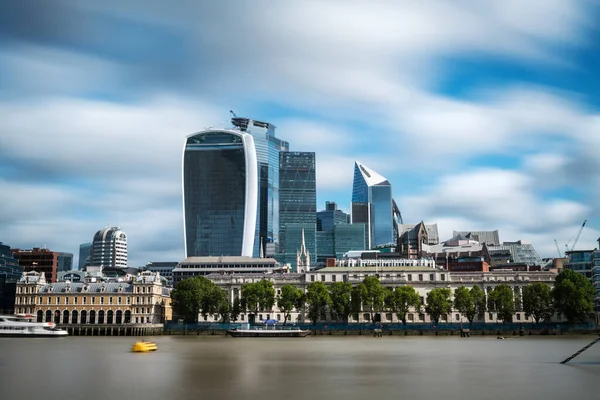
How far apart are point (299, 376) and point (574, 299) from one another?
13838 centimetres

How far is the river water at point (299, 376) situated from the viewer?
55781 mm

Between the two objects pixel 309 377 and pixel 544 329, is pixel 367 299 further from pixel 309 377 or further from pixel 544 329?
pixel 309 377

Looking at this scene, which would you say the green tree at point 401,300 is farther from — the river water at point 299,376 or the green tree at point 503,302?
the river water at point 299,376

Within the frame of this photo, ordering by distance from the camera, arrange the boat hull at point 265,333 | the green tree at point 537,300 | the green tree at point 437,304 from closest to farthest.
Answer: the boat hull at point 265,333
the green tree at point 537,300
the green tree at point 437,304

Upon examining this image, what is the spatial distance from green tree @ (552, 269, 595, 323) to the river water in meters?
92.4

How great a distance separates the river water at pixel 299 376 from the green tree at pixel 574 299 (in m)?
92.4

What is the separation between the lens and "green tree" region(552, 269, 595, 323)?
185875 millimetres

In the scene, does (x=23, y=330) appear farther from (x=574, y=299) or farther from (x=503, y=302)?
(x=574, y=299)

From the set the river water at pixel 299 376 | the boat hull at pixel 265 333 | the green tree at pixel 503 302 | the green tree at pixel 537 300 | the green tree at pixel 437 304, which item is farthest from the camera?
the green tree at pixel 437 304

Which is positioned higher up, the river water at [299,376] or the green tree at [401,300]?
the green tree at [401,300]

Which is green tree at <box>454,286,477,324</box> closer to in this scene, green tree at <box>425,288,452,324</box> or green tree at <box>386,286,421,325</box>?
green tree at <box>425,288,452,324</box>

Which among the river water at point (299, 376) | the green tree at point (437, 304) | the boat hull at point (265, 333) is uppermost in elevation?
the green tree at point (437, 304)

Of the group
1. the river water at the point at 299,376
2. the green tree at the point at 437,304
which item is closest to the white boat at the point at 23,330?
the river water at the point at 299,376

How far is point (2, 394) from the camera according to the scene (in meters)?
55.6
